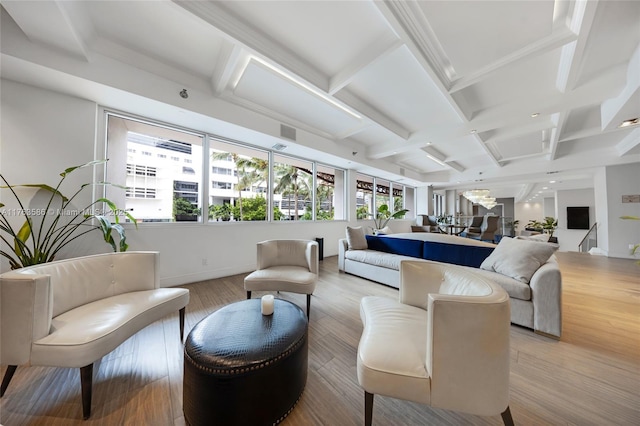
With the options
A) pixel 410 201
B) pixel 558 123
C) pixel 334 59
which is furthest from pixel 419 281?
pixel 410 201

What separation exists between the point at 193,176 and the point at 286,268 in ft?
8.38

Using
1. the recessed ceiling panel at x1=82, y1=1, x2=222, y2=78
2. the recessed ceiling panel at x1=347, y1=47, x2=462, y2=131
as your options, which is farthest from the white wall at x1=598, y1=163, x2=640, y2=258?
the recessed ceiling panel at x1=82, y1=1, x2=222, y2=78

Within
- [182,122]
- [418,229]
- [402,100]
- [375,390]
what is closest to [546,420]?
[375,390]

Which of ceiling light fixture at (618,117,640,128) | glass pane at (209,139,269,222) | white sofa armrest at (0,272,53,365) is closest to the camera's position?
white sofa armrest at (0,272,53,365)

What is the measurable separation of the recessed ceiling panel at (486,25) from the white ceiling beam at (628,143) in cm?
507

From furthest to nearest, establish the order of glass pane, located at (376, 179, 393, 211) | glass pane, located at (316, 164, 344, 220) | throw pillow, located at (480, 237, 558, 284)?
1. glass pane, located at (376, 179, 393, 211)
2. glass pane, located at (316, 164, 344, 220)
3. throw pillow, located at (480, 237, 558, 284)

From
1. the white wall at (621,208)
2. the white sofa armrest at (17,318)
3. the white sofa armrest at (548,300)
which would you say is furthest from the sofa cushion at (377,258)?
the white wall at (621,208)

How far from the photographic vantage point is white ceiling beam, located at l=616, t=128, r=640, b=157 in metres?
4.53

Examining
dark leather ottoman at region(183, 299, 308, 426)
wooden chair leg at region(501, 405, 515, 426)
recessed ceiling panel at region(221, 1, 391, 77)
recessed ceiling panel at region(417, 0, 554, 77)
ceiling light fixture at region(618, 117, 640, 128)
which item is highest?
recessed ceiling panel at region(221, 1, 391, 77)

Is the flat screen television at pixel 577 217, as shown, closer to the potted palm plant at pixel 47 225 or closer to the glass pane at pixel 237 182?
the glass pane at pixel 237 182

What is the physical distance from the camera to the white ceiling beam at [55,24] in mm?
1774

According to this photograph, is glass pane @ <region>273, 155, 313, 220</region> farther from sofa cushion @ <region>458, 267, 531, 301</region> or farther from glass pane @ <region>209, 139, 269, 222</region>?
sofa cushion @ <region>458, 267, 531, 301</region>

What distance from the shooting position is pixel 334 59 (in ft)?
8.48

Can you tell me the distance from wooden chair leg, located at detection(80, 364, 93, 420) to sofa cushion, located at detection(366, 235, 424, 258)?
3748 mm
